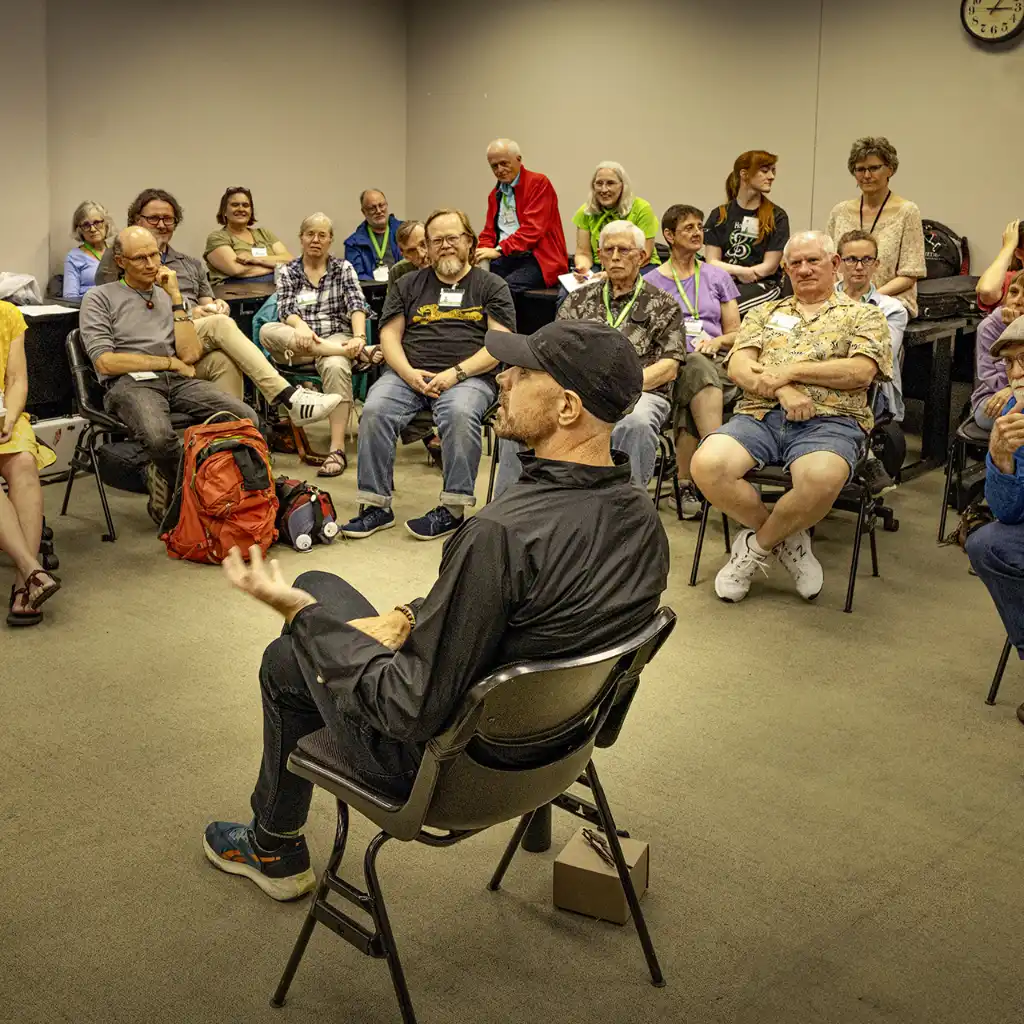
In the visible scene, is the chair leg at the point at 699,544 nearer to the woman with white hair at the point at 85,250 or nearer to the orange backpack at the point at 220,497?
the orange backpack at the point at 220,497

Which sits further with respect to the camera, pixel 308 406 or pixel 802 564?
pixel 308 406

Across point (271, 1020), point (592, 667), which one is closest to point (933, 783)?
point (592, 667)

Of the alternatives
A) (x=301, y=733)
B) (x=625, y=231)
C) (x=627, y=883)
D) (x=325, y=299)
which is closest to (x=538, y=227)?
(x=325, y=299)

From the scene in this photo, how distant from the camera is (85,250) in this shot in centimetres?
802

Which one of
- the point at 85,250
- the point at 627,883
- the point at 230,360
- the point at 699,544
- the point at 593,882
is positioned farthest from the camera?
the point at 85,250

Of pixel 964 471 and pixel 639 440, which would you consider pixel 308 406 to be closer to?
pixel 639 440

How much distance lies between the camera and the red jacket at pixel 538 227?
7.74 metres

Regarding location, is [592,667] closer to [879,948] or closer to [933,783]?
[879,948]

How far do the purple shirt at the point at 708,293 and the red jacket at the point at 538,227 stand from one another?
2144mm

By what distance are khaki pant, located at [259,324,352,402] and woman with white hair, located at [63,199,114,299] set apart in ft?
6.43

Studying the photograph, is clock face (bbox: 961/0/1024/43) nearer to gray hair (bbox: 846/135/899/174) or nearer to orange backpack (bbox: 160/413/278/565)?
gray hair (bbox: 846/135/899/174)

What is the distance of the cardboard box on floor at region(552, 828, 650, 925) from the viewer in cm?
257

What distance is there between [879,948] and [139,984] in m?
1.44

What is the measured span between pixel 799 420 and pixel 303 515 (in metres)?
1.98
